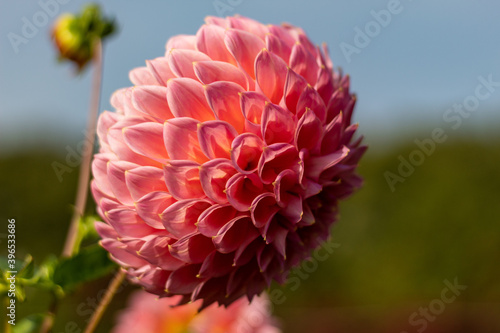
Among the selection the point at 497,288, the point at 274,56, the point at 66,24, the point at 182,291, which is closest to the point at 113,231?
the point at 182,291

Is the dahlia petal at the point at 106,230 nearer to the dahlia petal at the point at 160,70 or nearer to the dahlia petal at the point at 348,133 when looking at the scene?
the dahlia petal at the point at 160,70

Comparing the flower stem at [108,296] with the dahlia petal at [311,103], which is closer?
the dahlia petal at [311,103]

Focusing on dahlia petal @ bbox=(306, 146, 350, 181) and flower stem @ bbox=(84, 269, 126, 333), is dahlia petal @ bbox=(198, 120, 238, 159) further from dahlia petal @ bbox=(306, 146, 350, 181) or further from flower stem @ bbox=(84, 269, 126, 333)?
flower stem @ bbox=(84, 269, 126, 333)

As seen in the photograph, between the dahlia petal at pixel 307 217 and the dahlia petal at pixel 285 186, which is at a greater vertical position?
the dahlia petal at pixel 285 186

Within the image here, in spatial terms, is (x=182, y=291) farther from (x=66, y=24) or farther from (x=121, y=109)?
(x=66, y=24)

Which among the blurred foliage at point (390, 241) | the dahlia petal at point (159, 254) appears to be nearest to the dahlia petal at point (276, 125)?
the dahlia petal at point (159, 254)

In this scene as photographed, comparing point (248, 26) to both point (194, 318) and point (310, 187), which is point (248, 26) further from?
point (194, 318)
